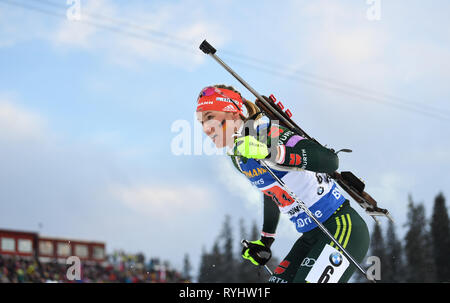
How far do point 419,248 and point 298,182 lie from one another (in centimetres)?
4757

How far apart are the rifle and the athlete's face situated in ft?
0.97

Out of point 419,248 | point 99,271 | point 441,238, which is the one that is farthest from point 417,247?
point 99,271

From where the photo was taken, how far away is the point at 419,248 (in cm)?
4703

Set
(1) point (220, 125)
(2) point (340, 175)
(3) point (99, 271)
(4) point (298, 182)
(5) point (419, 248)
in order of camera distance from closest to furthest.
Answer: (4) point (298, 182) → (1) point (220, 125) → (2) point (340, 175) → (3) point (99, 271) → (5) point (419, 248)

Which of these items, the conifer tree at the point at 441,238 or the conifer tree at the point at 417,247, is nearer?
the conifer tree at the point at 441,238

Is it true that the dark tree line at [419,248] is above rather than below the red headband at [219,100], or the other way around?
below

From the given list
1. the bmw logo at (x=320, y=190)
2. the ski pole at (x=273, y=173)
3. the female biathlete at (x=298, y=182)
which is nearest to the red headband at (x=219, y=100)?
the female biathlete at (x=298, y=182)

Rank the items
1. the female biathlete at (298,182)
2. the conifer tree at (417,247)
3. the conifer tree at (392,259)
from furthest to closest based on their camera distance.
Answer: the conifer tree at (392,259)
the conifer tree at (417,247)
the female biathlete at (298,182)

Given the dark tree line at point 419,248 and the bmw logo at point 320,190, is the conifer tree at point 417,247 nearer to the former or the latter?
the dark tree line at point 419,248

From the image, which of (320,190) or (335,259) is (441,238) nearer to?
(320,190)

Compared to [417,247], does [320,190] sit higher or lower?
higher

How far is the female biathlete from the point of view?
12.2 ft

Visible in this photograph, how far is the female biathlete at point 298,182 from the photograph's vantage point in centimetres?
373

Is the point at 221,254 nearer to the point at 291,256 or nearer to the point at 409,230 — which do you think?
the point at 409,230
